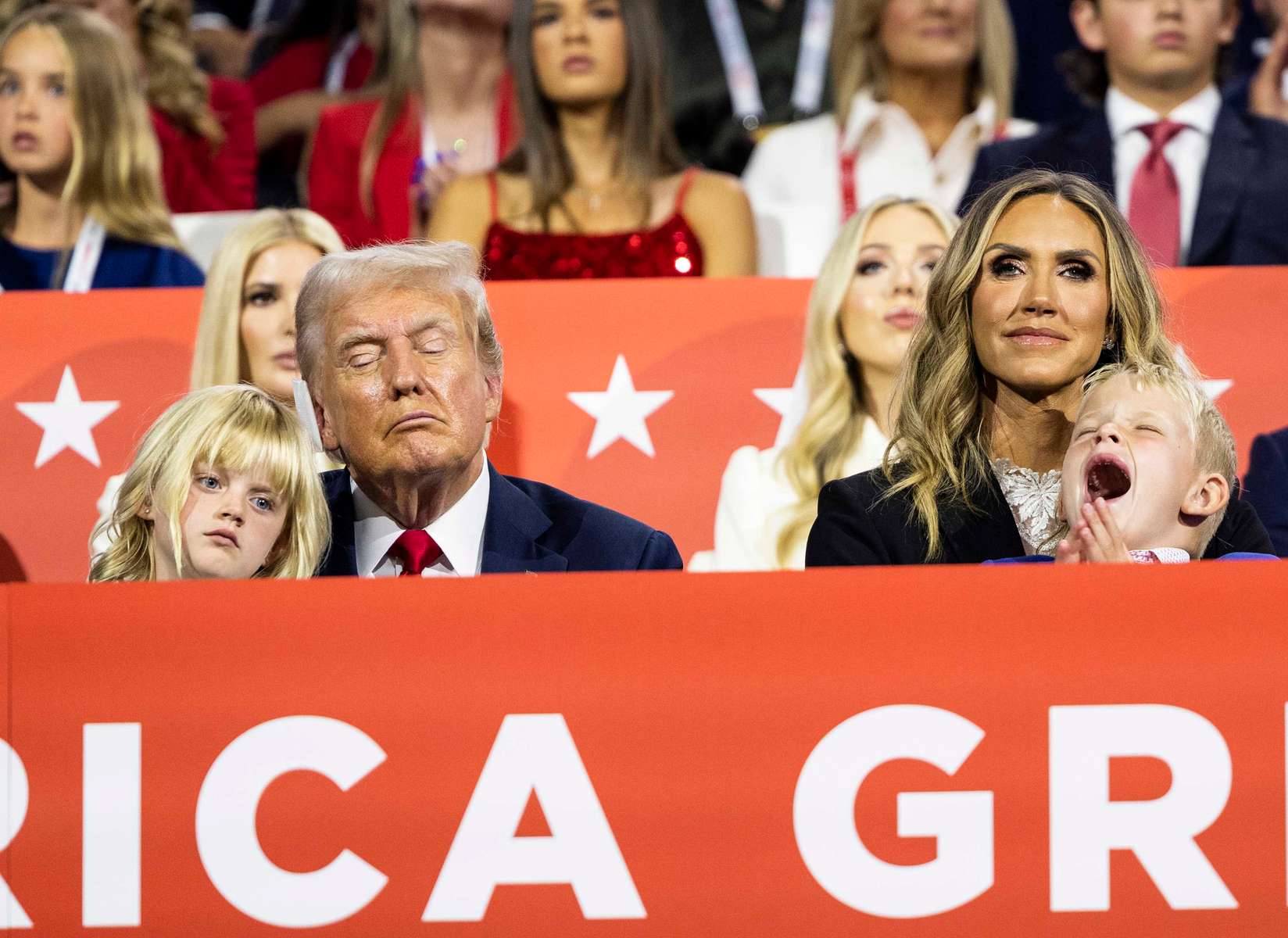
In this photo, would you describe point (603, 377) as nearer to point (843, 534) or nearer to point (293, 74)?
point (843, 534)

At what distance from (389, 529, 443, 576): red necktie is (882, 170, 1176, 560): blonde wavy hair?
2.08ft

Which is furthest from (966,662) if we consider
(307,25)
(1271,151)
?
(307,25)

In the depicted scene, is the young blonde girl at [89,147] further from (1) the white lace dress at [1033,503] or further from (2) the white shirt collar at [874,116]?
(1) the white lace dress at [1033,503]

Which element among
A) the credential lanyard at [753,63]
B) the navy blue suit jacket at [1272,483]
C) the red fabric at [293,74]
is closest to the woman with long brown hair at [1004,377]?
the navy blue suit jacket at [1272,483]

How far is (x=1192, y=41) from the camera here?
13.5 ft

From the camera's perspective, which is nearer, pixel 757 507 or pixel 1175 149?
pixel 757 507

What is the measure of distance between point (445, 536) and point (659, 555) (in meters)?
0.30

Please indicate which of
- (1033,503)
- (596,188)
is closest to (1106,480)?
(1033,503)

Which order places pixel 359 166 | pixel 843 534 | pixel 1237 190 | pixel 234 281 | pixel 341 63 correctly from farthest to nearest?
pixel 341 63, pixel 359 166, pixel 1237 190, pixel 234 281, pixel 843 534

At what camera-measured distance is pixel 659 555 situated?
107 inches

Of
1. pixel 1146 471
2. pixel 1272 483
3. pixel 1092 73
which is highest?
pixel 1092 73

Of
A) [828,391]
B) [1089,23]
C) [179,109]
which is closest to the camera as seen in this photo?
[828,391]

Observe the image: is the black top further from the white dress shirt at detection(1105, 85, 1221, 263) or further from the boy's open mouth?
the boy's open mouth

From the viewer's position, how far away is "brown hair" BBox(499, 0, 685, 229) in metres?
4.17
